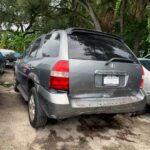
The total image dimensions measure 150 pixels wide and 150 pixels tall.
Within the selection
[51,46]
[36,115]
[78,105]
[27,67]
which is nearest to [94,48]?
[51,46]

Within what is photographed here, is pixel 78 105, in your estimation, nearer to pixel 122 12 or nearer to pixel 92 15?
pixel 122 12

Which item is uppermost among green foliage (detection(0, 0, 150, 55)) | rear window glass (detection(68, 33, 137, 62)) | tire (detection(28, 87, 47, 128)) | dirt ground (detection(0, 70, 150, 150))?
green foliage (detection(0, 0, 150, 55))

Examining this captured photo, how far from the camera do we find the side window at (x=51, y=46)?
428 centimetres

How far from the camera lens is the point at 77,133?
461 cm

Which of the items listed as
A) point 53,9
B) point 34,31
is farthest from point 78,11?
point 34,31

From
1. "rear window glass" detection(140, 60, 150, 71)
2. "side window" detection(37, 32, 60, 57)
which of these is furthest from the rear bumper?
"rear window glass" detection(140, 60, 150, 71)

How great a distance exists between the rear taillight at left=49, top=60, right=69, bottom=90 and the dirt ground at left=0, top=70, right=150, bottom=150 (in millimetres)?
970

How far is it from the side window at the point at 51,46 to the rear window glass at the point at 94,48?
25cm

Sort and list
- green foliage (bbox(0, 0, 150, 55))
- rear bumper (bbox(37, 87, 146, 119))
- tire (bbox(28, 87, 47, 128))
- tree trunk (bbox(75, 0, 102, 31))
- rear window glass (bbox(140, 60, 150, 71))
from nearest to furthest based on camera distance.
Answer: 1. rear bumper (bbox(37, 87, 146, 119))
2. tire (bbox(28, 87, 47, 128))
3. rear window glass (bbox(140, 60, 150, 71))
4. green foliage (bbox(0, 0, 150, 55))
5. tree trunk (bbox(75, 0, 102, 31))

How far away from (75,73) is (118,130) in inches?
66.7

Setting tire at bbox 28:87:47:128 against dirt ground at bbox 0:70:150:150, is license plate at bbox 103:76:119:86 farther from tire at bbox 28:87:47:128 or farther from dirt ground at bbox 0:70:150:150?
tire at bbox 28:87:47:128

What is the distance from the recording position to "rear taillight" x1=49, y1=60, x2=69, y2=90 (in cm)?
387

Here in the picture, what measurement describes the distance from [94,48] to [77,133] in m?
1.56

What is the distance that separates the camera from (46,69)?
4.16 meters
